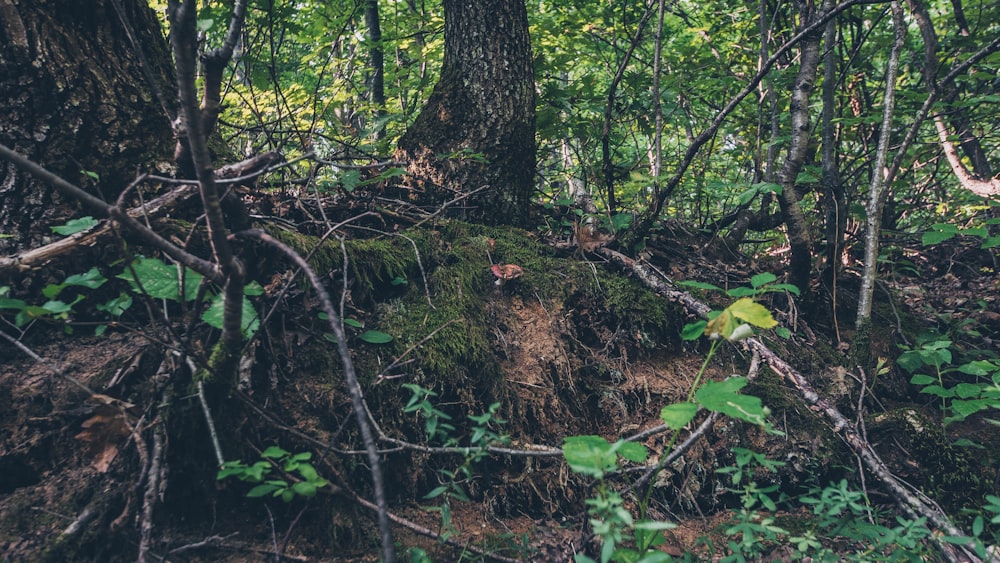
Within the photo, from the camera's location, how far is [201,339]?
69.9 inches

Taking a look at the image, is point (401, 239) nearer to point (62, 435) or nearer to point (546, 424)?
point (546, 424)

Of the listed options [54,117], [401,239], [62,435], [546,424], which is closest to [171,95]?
[54,117]

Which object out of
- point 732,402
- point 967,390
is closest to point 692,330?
point 732,402

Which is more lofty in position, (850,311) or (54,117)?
(54,117)

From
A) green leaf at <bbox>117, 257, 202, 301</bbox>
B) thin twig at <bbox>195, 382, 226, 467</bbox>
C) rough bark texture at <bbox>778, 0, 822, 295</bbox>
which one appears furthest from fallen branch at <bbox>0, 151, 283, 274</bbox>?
rough bark texture at <bbox>778, 0, 822, 295</bbox>

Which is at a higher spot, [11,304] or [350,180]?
[350,180]

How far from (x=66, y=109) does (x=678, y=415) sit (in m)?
2.62

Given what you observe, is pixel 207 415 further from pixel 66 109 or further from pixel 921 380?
pixel 921 380

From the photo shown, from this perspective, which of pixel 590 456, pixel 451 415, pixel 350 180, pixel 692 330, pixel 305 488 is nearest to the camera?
pixel 590 456

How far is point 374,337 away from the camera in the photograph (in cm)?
204

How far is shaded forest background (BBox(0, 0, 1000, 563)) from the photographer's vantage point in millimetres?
1438

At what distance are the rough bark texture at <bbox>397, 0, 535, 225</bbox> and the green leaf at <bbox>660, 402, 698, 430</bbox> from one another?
2.00 meters

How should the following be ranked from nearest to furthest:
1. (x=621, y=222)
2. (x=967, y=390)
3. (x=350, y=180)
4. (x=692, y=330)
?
1. (x=692, y=330)
2. (x=967, y=390)
3. (x=350, y=180)
4. (x=621, y=222)

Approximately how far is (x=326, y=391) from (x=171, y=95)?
1819mm
